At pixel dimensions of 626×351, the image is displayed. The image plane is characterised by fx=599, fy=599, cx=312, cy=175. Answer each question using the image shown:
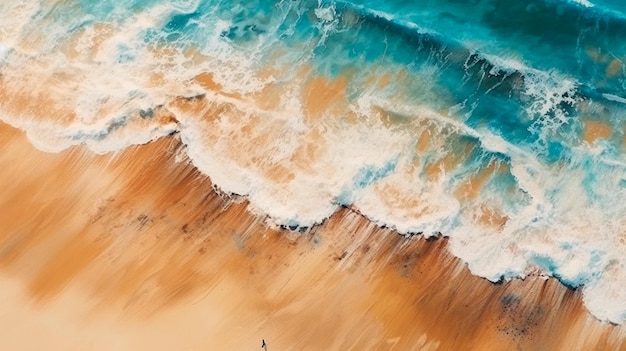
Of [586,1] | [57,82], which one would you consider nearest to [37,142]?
[57,82]

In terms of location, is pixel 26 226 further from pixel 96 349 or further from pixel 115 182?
pixel 96 349

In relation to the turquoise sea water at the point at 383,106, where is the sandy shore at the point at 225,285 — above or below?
below

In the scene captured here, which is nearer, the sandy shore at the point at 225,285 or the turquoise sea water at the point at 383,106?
the sandy shore at the point at 225,285

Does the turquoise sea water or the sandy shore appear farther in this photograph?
the turquoise sea water

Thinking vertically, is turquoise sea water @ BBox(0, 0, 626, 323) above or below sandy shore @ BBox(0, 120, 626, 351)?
above
